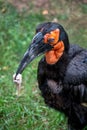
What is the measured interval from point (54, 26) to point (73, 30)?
294 cm

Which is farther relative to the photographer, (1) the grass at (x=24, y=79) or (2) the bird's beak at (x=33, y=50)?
(1) the grass at (x=24, y=79)

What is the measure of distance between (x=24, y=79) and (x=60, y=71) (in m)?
1.67

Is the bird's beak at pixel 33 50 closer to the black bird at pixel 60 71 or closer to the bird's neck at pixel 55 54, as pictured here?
the black bird at pixel 60 71

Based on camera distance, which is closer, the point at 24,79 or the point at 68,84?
the point at 68,84

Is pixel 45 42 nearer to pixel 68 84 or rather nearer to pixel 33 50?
pixel 33 50

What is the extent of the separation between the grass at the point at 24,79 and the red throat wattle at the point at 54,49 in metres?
1.01

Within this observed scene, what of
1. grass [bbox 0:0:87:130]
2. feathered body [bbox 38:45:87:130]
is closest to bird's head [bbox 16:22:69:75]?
feathered body [bbox 38:45:87:130]

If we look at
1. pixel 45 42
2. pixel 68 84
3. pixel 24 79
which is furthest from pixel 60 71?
pixel 24 79

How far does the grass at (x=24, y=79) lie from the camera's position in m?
5.67

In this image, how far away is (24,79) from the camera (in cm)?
648

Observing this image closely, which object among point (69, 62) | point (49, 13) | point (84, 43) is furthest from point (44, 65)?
point (49, 13)

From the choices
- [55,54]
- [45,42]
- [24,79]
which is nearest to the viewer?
[45,42]

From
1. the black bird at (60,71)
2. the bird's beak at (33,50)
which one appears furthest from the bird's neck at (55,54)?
the bird's beak at (33,50)

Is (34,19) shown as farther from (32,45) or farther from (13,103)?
(32,45)
